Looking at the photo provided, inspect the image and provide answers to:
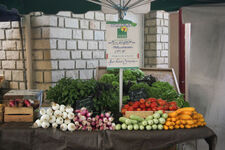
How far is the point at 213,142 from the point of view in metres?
2.85

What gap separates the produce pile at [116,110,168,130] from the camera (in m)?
2.80

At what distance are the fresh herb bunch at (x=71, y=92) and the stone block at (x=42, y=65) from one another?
7.38 feet

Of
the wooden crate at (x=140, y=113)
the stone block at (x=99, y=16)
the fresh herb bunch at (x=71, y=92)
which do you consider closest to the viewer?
the wooden crate at (x=140, y=113)

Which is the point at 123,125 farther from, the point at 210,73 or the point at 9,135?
the point at 210,73

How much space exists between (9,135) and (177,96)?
2288mm

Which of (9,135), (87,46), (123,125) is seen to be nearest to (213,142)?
(123,125)

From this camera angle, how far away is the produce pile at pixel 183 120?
283 centimetres

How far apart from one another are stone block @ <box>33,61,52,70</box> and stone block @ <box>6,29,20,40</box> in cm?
69

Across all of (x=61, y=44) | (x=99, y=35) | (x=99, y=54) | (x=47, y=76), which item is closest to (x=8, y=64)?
(x=47, y=76)

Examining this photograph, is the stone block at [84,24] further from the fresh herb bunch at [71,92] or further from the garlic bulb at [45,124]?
the garlic bulb at [45,124]

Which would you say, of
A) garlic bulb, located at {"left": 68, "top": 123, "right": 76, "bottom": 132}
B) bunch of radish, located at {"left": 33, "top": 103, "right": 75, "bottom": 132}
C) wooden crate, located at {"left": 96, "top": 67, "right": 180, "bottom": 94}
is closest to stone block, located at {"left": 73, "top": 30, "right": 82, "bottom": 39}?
wooden crate, located at {"left": 96, "top": 67, "right": 180, "bottom": 94}

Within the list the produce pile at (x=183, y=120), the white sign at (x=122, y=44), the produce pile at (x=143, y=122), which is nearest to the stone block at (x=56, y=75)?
the white sign at (x=122, y=44)

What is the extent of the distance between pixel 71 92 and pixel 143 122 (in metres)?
0.93

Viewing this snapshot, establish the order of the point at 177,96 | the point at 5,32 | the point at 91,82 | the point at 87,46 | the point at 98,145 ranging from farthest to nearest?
the point at 87,46
the point at 5,32
the point at 177,96
the point at 91,82
the point at 98,145
